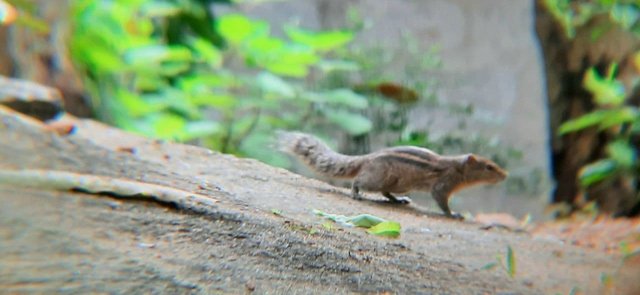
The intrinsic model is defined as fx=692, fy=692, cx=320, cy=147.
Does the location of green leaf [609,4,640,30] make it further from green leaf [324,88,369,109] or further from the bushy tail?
the bushy tail

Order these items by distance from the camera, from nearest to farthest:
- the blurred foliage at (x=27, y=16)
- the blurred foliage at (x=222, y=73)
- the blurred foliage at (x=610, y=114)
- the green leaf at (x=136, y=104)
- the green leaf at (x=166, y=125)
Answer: the blurred foliage at (x=222, y=73) → the blurred foliage at (x=27, y=16) → the green leaf at (x=166, y=125) → the blurred foliage at (x=610, y=114) → the green leaf at (x=136, y=104)

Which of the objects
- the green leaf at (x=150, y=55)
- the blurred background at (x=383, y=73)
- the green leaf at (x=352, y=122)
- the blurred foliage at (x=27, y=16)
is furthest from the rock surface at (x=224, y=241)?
the green leaf at (x=150, y=55)

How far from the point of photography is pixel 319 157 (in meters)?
2.96

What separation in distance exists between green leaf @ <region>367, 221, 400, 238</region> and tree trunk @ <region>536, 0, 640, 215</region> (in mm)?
4011

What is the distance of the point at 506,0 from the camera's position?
674 cm

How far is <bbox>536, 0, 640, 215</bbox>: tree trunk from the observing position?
217 inches

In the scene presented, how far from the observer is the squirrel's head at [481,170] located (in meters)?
3.17

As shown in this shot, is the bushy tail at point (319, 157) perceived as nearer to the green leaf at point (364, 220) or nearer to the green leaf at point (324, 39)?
the green leaf at point (364, 220)

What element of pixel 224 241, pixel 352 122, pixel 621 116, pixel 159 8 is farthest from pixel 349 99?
pixel 159 8

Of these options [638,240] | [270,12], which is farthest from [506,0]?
[638,240]

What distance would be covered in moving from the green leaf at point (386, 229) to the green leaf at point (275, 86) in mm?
2815

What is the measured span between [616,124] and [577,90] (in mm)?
769

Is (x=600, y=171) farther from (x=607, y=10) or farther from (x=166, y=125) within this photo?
(x=166, y=125)

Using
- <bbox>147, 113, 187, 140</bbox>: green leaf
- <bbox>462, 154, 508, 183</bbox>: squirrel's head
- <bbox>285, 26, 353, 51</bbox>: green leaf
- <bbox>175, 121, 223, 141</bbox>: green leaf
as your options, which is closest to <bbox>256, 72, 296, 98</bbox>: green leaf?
<bbox>285, 26, 353, 51</bbox>: green leaf
